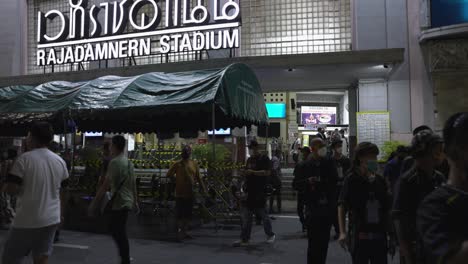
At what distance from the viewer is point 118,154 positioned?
6551 millimetres

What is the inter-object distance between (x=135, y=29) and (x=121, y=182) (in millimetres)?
12652

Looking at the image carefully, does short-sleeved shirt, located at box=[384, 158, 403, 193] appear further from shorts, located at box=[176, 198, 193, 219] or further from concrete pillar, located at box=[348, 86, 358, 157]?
concrete pillar, located at box=[348, 86, 358, 157]

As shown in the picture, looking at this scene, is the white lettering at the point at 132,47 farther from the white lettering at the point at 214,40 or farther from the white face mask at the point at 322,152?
the white face mask at the point at 322,152

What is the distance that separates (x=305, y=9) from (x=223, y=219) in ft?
31.2

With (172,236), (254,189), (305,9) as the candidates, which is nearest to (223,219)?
(172,236)

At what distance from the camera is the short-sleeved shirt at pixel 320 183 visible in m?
5.62

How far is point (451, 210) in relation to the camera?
6.18 ft

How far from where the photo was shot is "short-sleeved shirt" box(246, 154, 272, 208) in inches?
342

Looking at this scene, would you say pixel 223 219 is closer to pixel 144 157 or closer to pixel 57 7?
pixel 144 157

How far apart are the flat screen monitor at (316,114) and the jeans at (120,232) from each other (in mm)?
27805

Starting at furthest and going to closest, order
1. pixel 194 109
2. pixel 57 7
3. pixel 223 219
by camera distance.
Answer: pixel 57 7
pixel 223 219
pixel 194 109

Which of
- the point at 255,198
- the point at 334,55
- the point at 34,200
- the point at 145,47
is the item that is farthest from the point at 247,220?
the point at 145,47

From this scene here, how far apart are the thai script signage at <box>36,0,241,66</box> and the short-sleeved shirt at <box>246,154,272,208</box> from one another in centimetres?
818

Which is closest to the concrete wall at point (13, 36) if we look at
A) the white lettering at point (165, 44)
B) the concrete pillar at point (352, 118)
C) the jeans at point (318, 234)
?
the white lettering at point (165, 44)
